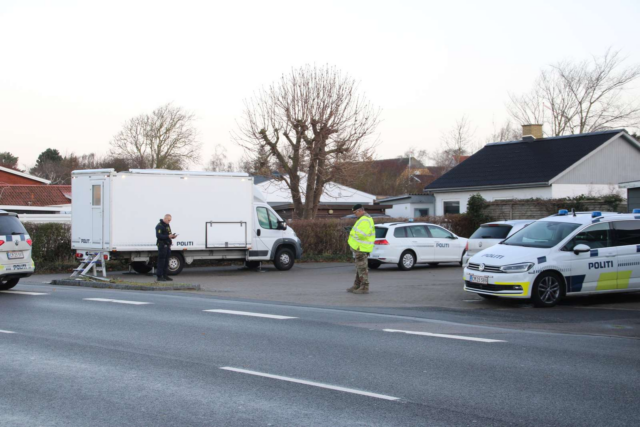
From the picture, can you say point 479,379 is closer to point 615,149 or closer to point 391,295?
point 391,295

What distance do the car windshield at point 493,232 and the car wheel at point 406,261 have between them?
3.39m

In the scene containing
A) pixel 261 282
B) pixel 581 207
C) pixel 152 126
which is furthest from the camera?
pixel 152 126

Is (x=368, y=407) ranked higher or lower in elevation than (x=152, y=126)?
lower

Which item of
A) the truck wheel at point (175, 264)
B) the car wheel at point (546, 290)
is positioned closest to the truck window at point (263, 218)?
the truck wheel at point (175, 264)

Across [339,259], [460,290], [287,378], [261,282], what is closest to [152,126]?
[339,259]

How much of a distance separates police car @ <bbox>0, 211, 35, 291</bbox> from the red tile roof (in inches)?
1500

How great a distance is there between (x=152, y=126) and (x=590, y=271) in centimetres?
5439

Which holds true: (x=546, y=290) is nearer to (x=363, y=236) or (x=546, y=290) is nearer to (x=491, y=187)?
(x=363, y=236)

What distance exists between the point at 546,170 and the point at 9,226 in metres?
28.1

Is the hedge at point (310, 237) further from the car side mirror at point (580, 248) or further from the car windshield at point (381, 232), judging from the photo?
the car side mirror at point (580, 248)

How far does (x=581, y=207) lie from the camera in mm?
29766

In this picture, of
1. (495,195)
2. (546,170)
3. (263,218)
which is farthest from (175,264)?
(546,170)

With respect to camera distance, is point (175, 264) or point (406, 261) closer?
point (175, 264)

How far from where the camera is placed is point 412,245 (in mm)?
23234
